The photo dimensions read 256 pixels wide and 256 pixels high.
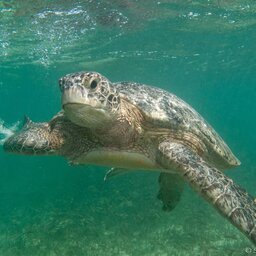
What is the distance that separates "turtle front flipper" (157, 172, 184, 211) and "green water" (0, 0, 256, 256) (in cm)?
238

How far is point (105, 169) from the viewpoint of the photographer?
55.6ft

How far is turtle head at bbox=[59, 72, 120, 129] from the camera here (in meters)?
3.92

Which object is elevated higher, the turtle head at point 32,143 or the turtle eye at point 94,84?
the turtle eye at point 94,84

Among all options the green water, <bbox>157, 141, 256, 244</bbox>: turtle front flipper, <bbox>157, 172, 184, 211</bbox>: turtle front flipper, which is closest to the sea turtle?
<bbox>157, 141, 256, 244</bbox>: turtle front flipper

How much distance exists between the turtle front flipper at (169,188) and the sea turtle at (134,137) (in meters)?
0.14

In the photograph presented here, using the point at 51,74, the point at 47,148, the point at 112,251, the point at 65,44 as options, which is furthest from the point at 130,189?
the point at 51,74

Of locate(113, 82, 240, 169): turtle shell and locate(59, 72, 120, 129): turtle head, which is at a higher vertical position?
locate(59, 72, 120, 129): turtle head

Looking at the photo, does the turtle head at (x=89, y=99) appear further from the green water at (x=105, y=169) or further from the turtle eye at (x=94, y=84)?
the green water at (x=105, y=169)

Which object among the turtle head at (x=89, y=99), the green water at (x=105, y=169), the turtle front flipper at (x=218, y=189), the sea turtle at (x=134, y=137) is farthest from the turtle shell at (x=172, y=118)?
the green water at (x=105, y=169)

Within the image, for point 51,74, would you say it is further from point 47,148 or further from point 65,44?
point 47,148

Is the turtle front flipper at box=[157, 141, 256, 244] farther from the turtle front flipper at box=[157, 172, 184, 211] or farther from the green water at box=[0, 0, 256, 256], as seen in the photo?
the green water at box=[0, 0, 256, 256]

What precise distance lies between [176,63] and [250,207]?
31287 mm

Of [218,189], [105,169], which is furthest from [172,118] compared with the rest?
[105,169]

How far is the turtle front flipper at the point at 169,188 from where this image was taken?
6.59m
